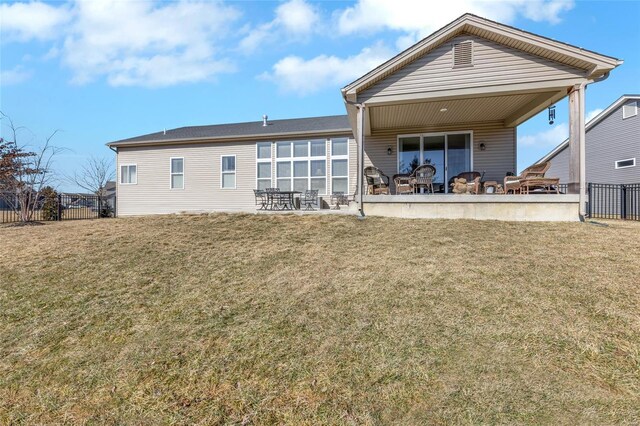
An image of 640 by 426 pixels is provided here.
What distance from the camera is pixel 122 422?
6.98ft

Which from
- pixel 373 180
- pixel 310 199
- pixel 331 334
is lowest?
pixel 331 334

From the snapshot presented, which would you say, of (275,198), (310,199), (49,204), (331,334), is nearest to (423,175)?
(310,199)

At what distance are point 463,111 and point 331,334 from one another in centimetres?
887

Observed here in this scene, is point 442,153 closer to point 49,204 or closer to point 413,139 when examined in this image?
point 413,139

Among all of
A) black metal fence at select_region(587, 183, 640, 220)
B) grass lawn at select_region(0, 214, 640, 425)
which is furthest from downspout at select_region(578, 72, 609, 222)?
black metal fence at select_region(587, 183, 640, 220)

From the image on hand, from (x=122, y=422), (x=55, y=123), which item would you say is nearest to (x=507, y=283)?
(x=122, y=422)

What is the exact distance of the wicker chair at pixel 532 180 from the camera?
293 inches

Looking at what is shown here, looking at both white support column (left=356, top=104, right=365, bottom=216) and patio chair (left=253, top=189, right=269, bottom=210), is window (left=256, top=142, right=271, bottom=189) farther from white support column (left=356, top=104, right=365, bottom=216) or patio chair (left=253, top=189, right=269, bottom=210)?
white support column (left=356, top=104, right=365, bottom=216)

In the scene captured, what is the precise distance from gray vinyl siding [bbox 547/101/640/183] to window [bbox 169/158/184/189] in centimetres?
2116

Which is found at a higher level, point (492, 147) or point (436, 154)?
point (492, 147)

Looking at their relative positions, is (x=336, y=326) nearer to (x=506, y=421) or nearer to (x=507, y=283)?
(x=506, y=421)

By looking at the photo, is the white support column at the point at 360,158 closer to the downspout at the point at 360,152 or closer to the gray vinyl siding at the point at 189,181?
the downspout at the point at 360,152

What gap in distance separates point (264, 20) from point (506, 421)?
34.7 feet

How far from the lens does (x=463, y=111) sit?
9500 mm
